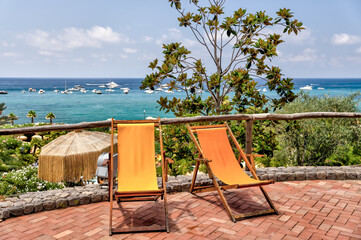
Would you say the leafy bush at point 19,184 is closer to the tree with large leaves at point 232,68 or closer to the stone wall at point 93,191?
the stone wall at point 93,191

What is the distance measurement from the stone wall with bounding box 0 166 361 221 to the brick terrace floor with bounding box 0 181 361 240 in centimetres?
10

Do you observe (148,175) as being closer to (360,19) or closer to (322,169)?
(322,169)

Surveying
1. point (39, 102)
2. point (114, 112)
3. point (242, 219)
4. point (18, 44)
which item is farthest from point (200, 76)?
point (18, 44)

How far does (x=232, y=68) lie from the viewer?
8.07 metres

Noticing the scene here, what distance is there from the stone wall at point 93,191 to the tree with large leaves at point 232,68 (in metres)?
2.29

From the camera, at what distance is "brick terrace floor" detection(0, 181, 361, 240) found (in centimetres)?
312

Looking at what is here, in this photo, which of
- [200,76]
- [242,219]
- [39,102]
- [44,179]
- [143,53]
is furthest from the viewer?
[143,53]

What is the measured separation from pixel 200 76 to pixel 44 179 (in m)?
4.29

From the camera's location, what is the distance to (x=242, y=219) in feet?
11.4

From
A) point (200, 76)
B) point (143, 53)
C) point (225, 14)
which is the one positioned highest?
point (143, 53)

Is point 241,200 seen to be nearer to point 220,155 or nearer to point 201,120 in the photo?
point 220,155

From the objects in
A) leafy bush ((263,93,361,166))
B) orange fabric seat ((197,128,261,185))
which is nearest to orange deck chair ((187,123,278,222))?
orange fabric seat ((197,128,261,185))

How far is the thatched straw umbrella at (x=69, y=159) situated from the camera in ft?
23.9

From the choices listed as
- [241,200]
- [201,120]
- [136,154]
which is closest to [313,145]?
[201,120]
